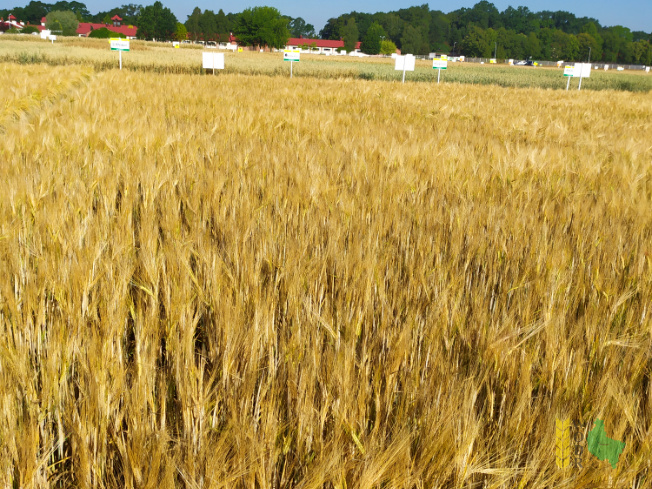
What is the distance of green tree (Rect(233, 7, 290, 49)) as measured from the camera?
76375mm

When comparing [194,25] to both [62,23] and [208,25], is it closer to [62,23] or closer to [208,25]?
[208,25]

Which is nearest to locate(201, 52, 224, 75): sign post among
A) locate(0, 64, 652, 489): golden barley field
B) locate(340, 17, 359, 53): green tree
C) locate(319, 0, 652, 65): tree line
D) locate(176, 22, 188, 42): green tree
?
locate(0, 64, 652, 489): golden barley field

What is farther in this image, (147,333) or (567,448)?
(147,333)

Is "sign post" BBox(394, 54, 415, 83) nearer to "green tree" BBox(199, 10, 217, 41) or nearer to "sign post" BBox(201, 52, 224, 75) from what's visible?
"sign post" BBox(201, 52, 224, 75)

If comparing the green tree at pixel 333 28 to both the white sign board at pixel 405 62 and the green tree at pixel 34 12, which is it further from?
the white sign board at pixel 405 62

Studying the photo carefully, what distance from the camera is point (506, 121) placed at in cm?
647

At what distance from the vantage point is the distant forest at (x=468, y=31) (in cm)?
10644

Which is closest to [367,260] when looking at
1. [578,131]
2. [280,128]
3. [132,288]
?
[132,288]

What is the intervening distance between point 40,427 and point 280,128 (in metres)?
4.27

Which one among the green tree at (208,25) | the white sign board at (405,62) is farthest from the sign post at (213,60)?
the green tree at (208,25)

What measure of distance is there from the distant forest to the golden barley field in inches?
3475

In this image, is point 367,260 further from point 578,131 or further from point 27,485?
point 578,131

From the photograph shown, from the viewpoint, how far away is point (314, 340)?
85cm

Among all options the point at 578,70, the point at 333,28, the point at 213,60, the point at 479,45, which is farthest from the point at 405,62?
the point at 333,28
